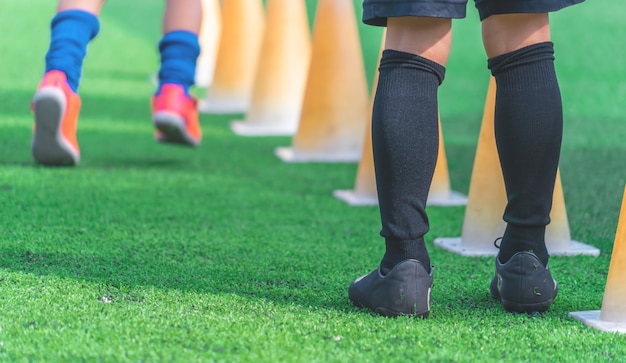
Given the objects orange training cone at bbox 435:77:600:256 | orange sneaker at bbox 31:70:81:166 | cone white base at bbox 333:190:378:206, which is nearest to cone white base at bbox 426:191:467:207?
cone white base at bbox 333:190:378:206

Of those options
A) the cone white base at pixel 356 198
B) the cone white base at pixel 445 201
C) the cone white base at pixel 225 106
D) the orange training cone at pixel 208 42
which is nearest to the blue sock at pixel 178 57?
the cone white base at pixel 356 198

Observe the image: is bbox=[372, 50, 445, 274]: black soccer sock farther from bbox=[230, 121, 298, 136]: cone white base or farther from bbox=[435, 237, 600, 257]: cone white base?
bbox=[230, 121, 298, 136]: cone white base

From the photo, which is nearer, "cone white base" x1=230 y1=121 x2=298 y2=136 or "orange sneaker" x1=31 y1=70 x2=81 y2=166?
"orange sneaker" x1=31 y1=70 x2=81 y2=166

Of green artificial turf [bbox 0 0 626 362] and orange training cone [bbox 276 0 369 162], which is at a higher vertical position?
orange training cone [bbox 276 0 369 162]

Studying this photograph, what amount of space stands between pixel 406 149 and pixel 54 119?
5.56 feet

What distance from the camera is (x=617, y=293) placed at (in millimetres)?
1942

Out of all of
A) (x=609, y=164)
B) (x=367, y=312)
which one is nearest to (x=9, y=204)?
(x=367, y=312)

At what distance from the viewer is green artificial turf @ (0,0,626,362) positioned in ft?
5.87

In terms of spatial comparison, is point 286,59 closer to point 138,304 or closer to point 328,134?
point 328,134

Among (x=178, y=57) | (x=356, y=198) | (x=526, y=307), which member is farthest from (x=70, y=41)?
(x=526, y=307)

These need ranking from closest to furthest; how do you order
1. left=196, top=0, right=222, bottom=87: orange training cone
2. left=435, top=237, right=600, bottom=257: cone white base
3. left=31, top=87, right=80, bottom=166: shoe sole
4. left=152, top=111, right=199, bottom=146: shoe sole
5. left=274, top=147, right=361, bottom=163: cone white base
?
left=435, top=237, right=600, bottom=257: cone white base → left=31, top=87, right=80, bottom=166: shoe sole → left=152, top=111, right=199, bottom=146: shoe sole → left=274, top=147, right=361, bottom=163: cone white base → left=196, top=0, right=222, bottom=87: orange training cone

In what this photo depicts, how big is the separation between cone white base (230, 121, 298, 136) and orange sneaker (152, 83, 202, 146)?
1.27 metres

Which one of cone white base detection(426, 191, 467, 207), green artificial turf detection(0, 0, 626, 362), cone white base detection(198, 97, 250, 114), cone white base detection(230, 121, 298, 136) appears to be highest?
cone white base detection(198, 97, 250, 114)

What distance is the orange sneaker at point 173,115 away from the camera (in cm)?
362
